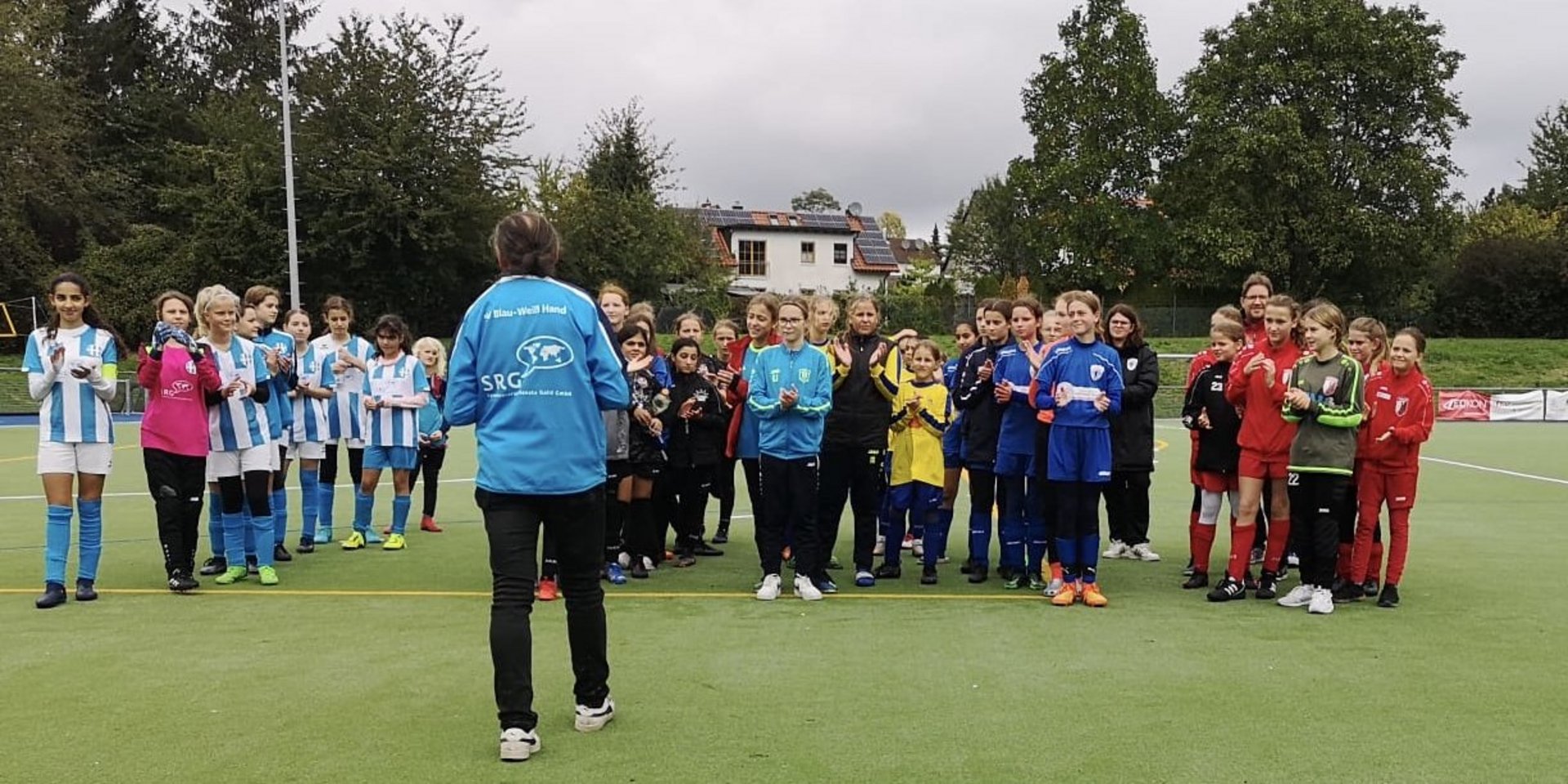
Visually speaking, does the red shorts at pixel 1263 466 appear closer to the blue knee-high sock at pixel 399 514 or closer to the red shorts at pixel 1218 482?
the red shorts at pixel 1218 482

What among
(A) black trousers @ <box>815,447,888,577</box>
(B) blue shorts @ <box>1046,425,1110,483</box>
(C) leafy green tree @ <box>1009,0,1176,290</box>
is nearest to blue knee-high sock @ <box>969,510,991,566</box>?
(A) black trousers @ <box>815,447,888,577</box>

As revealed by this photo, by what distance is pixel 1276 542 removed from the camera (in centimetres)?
659

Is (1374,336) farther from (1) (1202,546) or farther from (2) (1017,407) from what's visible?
(2) (1017,407)

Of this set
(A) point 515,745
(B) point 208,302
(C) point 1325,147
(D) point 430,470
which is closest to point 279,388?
(B) point 208,302

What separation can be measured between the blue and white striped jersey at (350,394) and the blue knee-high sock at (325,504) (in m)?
0.44

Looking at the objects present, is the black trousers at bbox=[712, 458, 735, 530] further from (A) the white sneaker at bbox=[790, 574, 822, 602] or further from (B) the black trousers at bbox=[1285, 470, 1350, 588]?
(B) the black trousers at bbox=[1285, 470, 1350, 588]

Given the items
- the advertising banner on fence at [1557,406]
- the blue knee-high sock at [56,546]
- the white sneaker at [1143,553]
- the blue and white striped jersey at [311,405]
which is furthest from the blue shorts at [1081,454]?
the advertising banner on fence at [1557,406]

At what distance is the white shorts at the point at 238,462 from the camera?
6941 mm

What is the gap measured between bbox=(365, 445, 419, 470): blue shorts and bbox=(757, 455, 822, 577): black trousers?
10.9 feet

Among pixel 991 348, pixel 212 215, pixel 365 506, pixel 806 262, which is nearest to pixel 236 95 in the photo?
pixel 212 215

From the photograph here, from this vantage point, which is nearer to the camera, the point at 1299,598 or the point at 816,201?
the point at 1299,598

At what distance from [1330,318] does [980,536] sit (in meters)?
2.51

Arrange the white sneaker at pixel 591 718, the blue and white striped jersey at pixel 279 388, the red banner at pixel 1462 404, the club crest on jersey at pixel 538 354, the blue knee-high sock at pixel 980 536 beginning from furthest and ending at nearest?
the red banner at pixel 1462 404
the blue and white striped jersey at pixel 279 388
the blue knee-high sock at pixel 980 536
the white sneaker at pixel 591 718
the club crest on jersey at pixel 538 354

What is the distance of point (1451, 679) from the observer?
4801 millimetres
